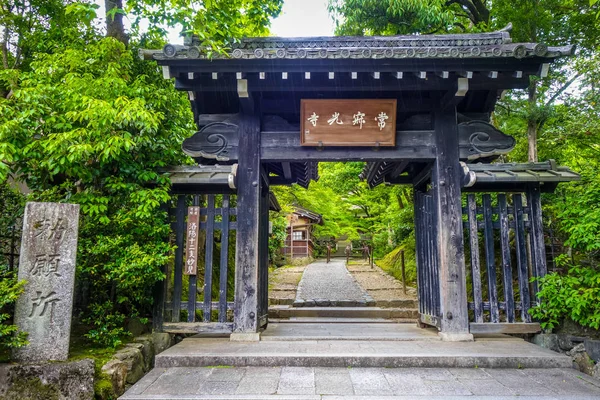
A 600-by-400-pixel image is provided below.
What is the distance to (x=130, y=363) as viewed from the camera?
4836 millimetres

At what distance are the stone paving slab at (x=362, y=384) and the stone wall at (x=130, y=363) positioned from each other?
32 centimetres

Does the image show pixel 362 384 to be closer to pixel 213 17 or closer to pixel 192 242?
pixel 192 242

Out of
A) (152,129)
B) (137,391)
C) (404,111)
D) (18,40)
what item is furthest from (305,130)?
(18,40)

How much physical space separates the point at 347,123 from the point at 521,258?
374 cm

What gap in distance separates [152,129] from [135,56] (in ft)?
11.1

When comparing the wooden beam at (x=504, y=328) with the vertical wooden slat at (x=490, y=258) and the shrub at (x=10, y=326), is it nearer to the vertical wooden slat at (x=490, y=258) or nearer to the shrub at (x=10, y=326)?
the vertical wooden slat at (x=490, y=258)

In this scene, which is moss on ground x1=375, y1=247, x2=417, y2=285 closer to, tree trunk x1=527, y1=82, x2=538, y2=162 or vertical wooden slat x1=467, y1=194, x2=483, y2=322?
tree trunk x1=527, y1=82, x2=538, y2=162

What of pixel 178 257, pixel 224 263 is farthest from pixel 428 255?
pixel 178 257

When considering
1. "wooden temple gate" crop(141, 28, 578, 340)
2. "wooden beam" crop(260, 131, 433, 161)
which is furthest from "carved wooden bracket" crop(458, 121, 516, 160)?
"wooden beam" crop(260, 131, 433, 161)

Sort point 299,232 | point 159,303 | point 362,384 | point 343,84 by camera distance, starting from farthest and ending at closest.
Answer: point 299,232 → point 159,303 → point 343,84 → point 362,384

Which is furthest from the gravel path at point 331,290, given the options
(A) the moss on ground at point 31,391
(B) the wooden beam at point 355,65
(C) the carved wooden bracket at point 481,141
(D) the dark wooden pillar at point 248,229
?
(A) the moss on ground at point 31,391

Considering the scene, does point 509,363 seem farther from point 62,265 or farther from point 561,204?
point 62,265

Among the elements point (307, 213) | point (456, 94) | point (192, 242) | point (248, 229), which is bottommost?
point (192, 242)

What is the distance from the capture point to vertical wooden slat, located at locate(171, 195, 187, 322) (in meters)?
6.17
